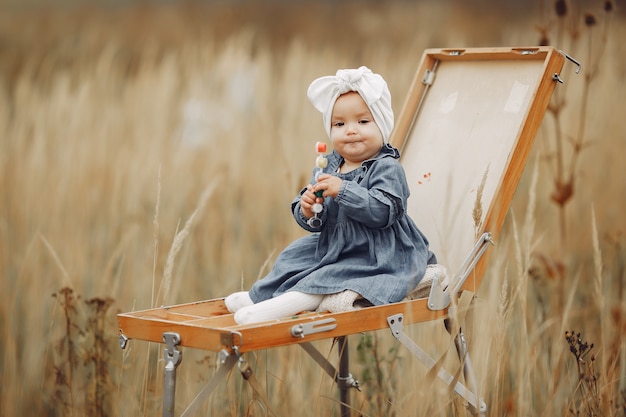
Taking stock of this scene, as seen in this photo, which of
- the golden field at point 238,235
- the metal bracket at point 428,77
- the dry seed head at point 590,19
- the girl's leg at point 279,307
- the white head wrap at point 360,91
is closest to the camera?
the girl's leg at point 279,307

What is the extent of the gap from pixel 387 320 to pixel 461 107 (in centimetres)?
98

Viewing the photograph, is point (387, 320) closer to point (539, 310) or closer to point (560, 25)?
A: point (539, 310)

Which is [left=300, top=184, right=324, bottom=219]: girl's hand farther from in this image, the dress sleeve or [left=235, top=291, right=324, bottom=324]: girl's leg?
[left=235, top=291, right=324, bottom=324]: girl's leg

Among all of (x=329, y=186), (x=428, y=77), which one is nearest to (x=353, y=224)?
(x=329, y=186)

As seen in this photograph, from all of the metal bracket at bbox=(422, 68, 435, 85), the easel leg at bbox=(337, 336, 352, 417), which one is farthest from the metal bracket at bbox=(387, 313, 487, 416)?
the metal bracket at bbox=(422, 68, 435, 85)

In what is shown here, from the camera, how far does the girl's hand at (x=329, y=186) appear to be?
2559 millimetres

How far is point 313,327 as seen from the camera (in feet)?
7.75

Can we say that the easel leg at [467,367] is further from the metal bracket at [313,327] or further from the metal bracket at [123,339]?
the metal bracket at [123,339]

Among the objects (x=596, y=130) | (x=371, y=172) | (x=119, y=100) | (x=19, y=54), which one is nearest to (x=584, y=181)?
(x=596, y=130)

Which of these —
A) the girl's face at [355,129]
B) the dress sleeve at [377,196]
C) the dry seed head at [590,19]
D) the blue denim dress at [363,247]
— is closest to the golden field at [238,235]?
the dry seed head at [590,19]

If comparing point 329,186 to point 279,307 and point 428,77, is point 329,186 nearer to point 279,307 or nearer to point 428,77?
point 279,307

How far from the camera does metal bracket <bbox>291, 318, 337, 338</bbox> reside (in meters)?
2.34

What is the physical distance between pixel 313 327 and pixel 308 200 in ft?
1.35

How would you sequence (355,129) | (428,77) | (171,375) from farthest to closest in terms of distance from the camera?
1. (428,77)
2. (355,129)
3. (171,375)
